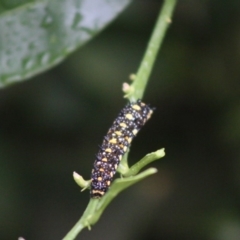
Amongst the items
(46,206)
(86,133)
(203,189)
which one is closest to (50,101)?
(86,133)

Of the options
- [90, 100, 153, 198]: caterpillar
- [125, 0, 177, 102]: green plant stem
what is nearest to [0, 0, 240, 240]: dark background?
[125, 0, 177, 102]: green plant stem

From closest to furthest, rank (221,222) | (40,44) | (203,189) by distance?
→ (40,44), (221,222), (203,189)

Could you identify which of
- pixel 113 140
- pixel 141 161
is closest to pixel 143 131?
pixel 113 140

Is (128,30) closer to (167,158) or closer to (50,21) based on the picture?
(167,158)

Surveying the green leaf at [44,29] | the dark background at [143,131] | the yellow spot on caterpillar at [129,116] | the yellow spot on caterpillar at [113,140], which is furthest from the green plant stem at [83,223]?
the dark background at [143,131]

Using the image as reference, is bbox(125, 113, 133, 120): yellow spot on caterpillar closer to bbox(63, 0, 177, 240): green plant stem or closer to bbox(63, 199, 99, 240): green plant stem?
bbox(63, 0, 177, 240): green plant stem

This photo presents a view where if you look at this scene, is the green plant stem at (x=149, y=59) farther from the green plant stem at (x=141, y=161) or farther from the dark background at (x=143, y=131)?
the dark background at (x=143, y=131)
